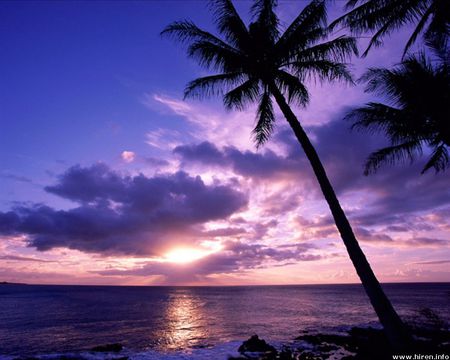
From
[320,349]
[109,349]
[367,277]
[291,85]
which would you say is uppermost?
[291,85]

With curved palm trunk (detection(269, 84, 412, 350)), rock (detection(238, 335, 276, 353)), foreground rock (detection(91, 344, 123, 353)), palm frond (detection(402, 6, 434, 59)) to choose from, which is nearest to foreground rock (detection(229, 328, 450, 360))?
rock (detection(238, 335, 276, 353))

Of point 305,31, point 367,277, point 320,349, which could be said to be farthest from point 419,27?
point 320,349

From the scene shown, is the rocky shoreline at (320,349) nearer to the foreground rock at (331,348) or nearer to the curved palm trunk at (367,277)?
A: the foreground rock at (331,348)

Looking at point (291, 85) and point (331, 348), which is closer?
point (291, 85)

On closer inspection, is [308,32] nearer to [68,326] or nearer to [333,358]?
[333,358]

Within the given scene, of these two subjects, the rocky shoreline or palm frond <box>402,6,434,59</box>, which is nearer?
palm frond <box>402,6,434,59</box>

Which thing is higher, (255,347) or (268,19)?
(268,19)

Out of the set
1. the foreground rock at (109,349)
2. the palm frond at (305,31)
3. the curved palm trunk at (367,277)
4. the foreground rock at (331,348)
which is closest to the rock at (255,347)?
the foreground rock at (331,348)

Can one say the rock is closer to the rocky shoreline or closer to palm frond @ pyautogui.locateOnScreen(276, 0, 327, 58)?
the rocky shoreline

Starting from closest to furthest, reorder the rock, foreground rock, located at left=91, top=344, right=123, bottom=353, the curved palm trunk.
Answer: the curved palm trunk, the rock, foreground rock, located at left=91, top=344, right=123, bottom=353

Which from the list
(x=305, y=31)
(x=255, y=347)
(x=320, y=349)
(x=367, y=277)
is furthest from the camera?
(x=255, y=347)

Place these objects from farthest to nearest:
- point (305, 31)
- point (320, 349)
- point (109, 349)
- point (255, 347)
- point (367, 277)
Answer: point (109, 349), point (255, 347), point (320, 349), point (305, 31), point (367, 277)

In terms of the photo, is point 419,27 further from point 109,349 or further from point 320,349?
point 109,349

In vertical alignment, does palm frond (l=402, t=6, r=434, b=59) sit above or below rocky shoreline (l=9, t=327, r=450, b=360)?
above
